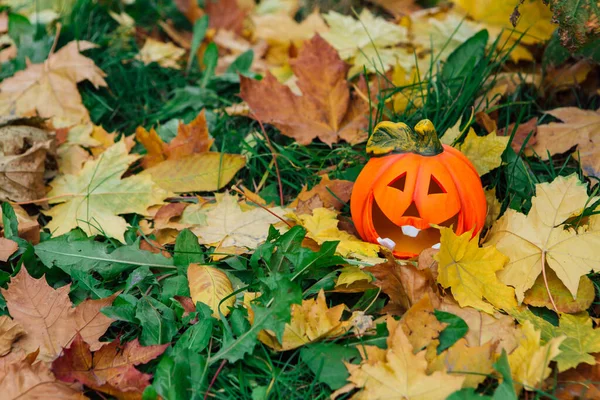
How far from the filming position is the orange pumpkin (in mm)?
1731

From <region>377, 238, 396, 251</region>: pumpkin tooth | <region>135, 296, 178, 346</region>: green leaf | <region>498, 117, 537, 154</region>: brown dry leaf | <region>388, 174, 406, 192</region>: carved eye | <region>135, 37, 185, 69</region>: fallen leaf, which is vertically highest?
<region>498, 117, 537, 154</region>: brown dry leaf

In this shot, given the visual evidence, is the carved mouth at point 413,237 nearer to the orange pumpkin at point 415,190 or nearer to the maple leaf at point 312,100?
the orange pumpkin at point 415,190

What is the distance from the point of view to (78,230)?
81.0 inches

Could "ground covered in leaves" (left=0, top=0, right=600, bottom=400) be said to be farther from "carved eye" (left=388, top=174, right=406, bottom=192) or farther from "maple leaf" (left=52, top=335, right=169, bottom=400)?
"carved eye" (left=388, top=174, right=406, bottom=192)

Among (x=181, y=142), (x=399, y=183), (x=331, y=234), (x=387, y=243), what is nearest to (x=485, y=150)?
(x=399, y=183)

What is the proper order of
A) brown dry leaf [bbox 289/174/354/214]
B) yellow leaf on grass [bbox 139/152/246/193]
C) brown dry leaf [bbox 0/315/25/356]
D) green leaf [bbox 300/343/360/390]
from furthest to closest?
yellow leaf on grass [bbox 139/152/246/193] < brown dry leaf [bbox 289/174/354/214] < brown dry leaf [bbox 0/315/25/356] < green leaf [bbox 300/343/360/390]

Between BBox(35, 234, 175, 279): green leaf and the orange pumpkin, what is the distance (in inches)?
26.1

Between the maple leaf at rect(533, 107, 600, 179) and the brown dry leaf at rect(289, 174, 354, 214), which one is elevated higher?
the maple leaf at rect(533, 107, 600, 179)

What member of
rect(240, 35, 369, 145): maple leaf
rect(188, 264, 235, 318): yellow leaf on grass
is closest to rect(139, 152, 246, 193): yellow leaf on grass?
rect(240, 35, 369, 145): maple leaf

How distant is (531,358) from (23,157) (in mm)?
1779

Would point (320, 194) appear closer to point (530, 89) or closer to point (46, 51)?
point (530, 89)

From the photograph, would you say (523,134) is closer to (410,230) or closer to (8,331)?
(410,230)

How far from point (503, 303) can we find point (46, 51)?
7.74 ft

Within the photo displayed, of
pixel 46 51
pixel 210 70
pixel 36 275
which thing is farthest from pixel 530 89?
pixel 46 51
